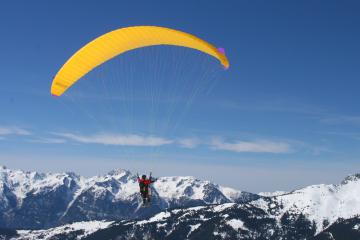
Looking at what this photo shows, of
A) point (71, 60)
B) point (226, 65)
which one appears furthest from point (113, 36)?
point (226, 65)

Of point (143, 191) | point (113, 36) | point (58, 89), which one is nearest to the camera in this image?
point (113, 36)

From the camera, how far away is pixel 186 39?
102 ft

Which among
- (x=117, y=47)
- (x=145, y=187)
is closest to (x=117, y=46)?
(x=117, y=47)

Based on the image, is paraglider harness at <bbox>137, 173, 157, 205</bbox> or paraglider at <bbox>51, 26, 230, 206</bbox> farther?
paraglider harness at <bbox>137, 173, 157, 205</bbox>

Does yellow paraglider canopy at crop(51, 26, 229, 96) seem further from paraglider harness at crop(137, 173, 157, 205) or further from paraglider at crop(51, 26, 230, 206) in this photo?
paraglider harness at crop(137, 173, 157, 205)

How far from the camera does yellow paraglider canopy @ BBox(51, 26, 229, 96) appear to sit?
102ft

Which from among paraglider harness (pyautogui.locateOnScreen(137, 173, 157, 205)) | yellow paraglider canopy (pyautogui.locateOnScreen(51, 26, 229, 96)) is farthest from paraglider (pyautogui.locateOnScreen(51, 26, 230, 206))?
paraglider harness (pyautogui.locateOnScreen(137, 173, 157, 205))

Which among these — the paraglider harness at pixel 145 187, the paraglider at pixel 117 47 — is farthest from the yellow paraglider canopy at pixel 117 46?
the paraglider harness at pixel 145 187

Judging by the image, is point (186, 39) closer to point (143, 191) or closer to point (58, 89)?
point (58, 89)

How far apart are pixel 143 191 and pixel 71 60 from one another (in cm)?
1353

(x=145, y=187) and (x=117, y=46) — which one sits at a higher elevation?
(x=117, y=46)

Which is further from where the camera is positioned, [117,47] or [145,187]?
[145,187]

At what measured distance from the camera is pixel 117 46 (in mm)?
32219

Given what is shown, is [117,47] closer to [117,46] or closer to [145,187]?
[117,46]
